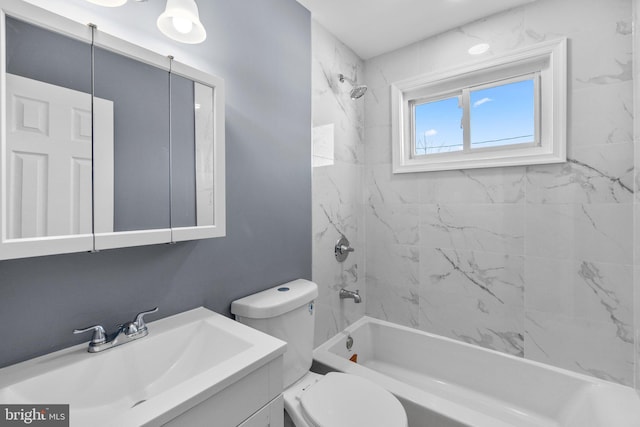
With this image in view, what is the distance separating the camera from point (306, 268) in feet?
5.82

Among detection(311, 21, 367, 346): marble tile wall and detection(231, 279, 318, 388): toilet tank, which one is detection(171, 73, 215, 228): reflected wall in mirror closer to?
detection(231, 279, 318, 388): toilet tank

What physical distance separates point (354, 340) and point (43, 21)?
2207 millimetres

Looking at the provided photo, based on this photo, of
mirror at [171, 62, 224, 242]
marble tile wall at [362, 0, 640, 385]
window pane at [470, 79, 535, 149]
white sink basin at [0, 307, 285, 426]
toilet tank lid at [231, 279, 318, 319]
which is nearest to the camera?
white sink basin at [0, 307, 285, 426]

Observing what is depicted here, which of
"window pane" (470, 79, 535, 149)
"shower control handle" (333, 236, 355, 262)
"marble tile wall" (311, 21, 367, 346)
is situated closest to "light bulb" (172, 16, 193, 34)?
"marble tile wall" (311, 21, 367, 346)

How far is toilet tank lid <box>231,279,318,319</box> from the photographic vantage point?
125 centimetres

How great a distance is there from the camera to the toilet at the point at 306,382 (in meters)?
1.12

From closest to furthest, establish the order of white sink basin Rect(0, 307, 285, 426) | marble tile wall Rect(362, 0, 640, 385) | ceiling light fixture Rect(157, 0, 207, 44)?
white sink basin Rect(0, 307, 285, 426)
ceiling light fixture Rect(157, 0, 207, 44)
marble tile wall Rect(362, 0, 640, 385)

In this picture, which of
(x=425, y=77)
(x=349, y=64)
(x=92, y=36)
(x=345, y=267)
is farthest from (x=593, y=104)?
(x=92, y=36)

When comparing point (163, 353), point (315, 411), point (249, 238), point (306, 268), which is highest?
point (249, 238)

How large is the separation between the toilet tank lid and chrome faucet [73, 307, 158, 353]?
37cm

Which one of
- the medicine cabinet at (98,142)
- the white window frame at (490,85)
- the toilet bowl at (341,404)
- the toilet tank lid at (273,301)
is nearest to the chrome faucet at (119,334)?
the medicine cabinet at (98,142)

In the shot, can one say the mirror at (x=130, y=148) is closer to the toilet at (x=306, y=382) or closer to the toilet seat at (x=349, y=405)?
the toilet at (x=306, y=382)

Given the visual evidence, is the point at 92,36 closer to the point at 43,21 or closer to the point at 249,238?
the point at 43,21

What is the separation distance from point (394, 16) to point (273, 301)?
72.9 inches
